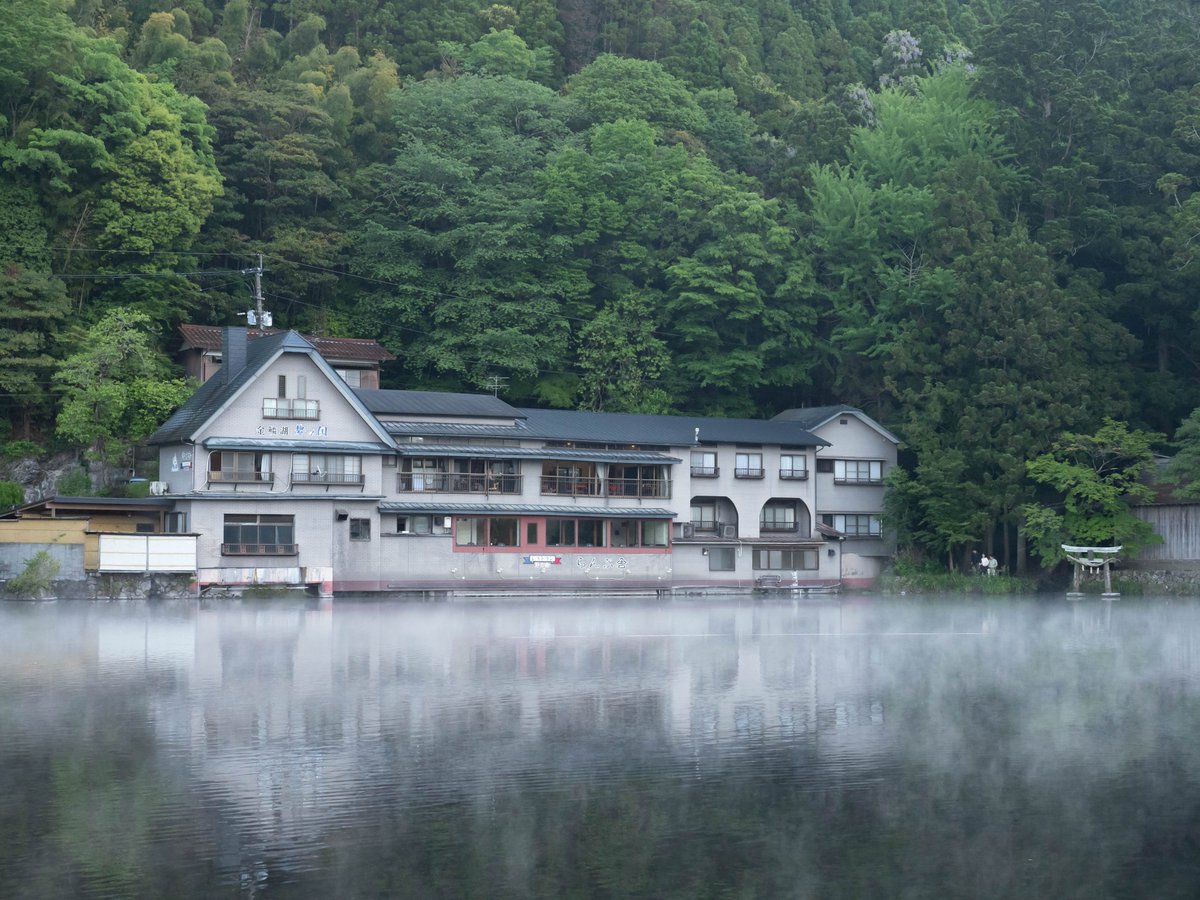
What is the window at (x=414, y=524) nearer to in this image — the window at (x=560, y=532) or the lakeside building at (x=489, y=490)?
the lakeside building at (x=489, y=490)

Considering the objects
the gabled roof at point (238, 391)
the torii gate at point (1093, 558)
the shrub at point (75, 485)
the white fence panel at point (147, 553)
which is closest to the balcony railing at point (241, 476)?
the gabled roof at point (238, 391)

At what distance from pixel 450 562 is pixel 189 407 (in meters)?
11.0

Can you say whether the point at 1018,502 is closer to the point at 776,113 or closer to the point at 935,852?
the point at 776,113

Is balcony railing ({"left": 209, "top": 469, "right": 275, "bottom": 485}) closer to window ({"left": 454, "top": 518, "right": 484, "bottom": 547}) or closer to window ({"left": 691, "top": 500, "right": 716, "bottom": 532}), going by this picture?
window ({"left": 454, "top": 518, "right": 484, "bottom": 547})

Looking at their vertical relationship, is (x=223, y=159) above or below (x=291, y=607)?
above

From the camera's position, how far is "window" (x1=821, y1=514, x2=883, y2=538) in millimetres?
58500

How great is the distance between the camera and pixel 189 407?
49.8 metres

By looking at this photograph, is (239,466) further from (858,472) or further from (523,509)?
(858,472)

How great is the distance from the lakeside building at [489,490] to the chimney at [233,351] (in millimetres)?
73

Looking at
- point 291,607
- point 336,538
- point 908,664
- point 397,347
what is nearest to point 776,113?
point 397,347

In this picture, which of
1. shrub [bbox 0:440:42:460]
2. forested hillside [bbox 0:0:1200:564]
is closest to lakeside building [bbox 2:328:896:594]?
forested hillside [bbox 0:0:1200:564]

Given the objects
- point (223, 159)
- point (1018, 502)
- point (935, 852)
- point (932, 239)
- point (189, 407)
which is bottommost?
point (935, 852)

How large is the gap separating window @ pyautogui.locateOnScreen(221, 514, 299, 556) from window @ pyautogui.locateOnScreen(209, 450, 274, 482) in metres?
1.34

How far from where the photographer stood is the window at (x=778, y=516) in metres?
57.3
